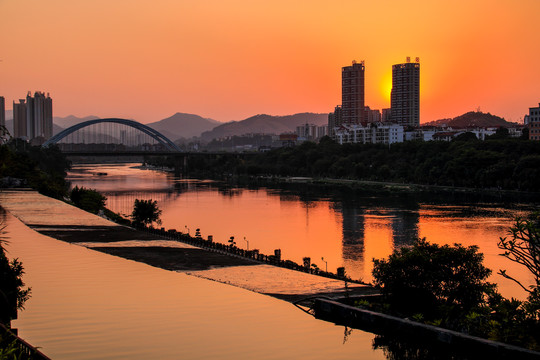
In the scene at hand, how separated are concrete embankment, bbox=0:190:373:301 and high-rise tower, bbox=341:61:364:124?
127 meters

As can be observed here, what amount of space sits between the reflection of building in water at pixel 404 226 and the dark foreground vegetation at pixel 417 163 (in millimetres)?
15858

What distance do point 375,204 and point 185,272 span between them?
25159 millimetres

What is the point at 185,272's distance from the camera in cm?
1698

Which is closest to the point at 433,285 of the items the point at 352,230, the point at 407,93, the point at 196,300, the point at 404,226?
the point at 196,300

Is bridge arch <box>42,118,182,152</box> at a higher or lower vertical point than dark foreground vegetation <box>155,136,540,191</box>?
higher

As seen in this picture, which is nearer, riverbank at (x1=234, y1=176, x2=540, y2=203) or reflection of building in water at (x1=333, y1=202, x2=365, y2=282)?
reflection of building in water at (x1=333, y1=202, x2=365, y2=282)

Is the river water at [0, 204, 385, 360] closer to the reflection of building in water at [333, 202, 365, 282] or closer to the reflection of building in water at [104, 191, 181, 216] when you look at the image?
the reflection of building in water at [333, 202, 365, 282]

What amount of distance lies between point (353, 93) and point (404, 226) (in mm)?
125876

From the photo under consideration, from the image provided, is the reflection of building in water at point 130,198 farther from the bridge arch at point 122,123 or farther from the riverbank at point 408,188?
the bridge arch at point 122,123

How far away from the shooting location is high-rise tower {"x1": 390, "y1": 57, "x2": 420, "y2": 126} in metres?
139

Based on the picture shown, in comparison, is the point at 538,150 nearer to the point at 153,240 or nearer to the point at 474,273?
the point at 153,240

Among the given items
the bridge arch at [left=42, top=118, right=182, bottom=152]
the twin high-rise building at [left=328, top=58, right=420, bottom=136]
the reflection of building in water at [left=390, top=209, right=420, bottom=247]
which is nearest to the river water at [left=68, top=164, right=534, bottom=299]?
the reflection of building in water at [left=390, top=209, right=420, bottom=247]

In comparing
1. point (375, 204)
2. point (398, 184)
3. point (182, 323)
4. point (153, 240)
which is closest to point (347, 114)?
point (398, 184)

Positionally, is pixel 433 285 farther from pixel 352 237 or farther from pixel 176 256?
pixel 352 237
